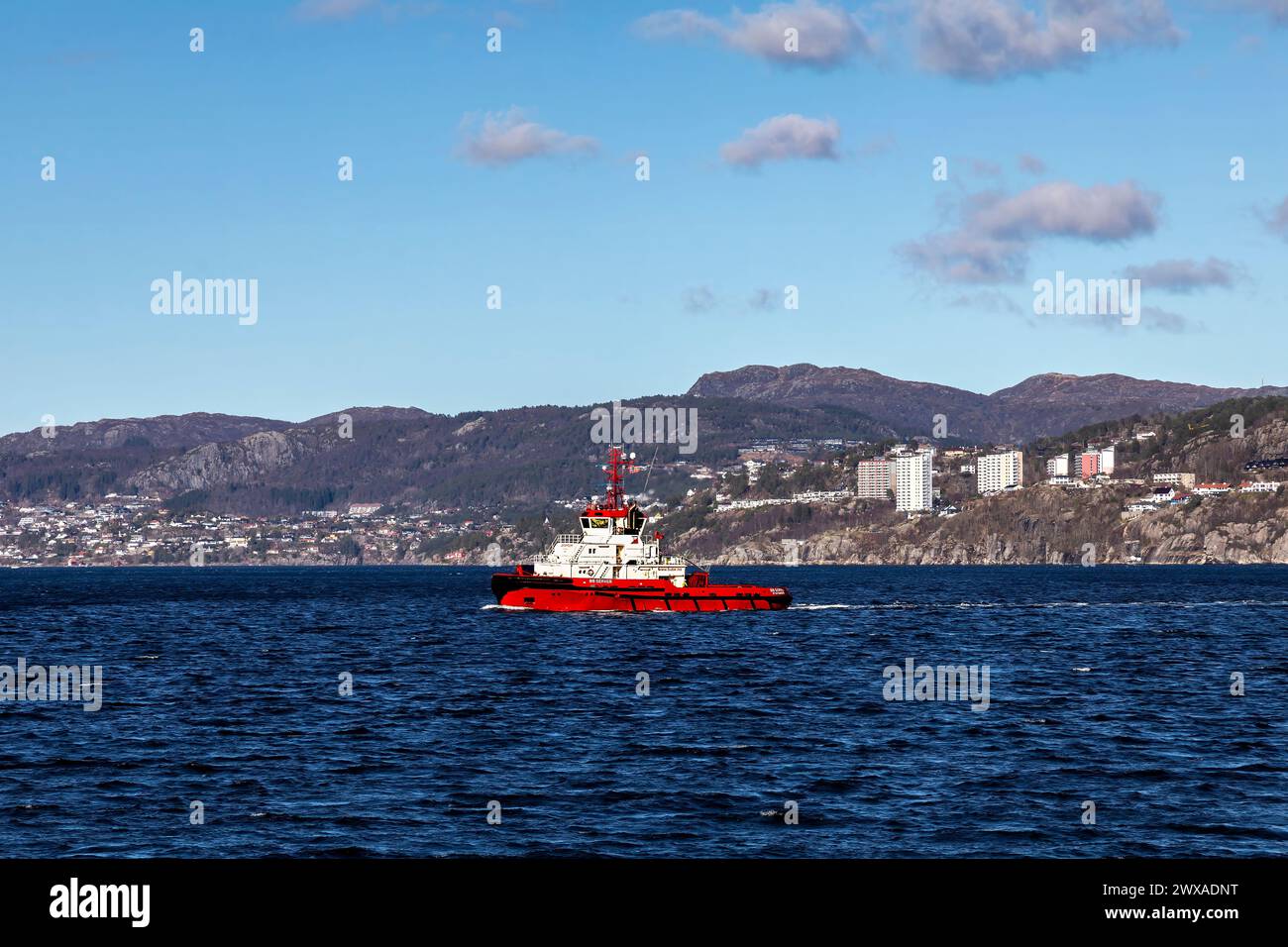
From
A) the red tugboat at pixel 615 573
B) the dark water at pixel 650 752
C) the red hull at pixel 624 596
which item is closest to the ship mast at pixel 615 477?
the red tugboat at pixel 615 573

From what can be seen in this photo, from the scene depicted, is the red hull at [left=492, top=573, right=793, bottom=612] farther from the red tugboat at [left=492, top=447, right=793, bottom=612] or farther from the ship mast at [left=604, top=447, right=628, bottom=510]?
the ship mast at [left=604, top=447, right=628, bottom=510]

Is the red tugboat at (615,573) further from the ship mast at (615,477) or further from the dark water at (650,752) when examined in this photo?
the dark water at (650,752)

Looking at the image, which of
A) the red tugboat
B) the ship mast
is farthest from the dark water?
the red tugboat

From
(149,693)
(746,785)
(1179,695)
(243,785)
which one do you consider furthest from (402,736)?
(1179,695)

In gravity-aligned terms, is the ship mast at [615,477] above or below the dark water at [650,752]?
above

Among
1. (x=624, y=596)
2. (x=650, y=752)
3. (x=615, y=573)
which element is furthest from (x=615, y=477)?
(x=650, y=752)

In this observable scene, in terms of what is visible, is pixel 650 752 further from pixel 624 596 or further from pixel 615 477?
pixel 624 596
